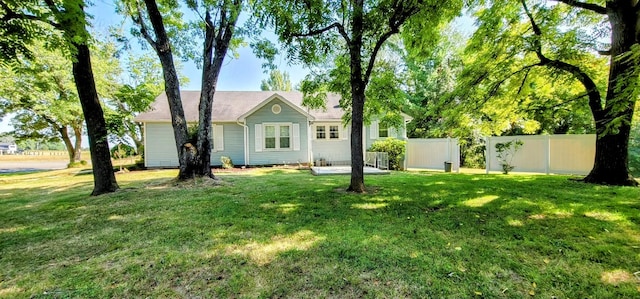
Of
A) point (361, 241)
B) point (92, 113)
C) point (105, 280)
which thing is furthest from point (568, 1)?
point (92, 113)

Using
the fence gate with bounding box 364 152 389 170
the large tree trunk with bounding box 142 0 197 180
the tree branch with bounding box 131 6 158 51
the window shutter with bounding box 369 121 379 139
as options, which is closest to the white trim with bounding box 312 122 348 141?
the window shutter with bounding box 369 121 379 139

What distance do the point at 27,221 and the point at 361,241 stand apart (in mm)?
6095

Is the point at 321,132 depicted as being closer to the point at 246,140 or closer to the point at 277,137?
the point at 277,137

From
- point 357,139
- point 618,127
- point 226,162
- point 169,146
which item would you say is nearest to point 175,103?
point 357,139

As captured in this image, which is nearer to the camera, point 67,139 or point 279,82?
point 67,139

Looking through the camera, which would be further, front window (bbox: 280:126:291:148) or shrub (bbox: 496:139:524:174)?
front window (bbox: 280:126:291:148)

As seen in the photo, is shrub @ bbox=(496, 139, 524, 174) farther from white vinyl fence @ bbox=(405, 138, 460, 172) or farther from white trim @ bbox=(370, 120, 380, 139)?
white trim @ bbox=(370, 120, 380, 139)

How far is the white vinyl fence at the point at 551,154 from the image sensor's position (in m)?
9.60

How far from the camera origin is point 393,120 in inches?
306

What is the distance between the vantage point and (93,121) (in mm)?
6840

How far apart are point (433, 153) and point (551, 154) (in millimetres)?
4619

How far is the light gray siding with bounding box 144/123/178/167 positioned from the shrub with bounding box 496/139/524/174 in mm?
16630

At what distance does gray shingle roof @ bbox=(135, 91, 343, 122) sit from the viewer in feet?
49.8

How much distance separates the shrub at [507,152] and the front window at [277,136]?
10.4 m
